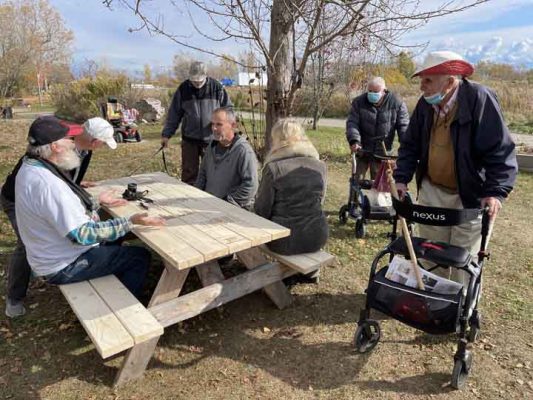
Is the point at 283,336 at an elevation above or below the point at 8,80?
below

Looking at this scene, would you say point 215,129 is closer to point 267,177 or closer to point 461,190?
point 267,177

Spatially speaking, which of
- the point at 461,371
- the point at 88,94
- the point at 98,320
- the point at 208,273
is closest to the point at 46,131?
the point at 98,320

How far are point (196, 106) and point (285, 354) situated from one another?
127 inches

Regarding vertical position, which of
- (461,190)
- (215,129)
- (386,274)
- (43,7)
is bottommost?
(386,274)

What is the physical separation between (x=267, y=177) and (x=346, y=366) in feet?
4.68

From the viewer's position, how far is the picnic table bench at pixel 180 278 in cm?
236

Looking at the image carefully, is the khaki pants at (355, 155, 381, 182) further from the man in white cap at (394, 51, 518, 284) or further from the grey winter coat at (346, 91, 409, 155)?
the man in white cap at (394, 51, 518, 284)

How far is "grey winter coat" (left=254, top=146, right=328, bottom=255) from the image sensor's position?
3178 mm

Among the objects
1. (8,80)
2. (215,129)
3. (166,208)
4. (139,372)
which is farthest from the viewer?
(8,80)

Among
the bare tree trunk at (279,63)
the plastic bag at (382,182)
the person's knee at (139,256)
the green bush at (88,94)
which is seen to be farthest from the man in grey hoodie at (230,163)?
the green bush at (88,94)

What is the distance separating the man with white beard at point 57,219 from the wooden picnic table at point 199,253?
1.00 feet

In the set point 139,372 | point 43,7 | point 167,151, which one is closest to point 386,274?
point 139,372

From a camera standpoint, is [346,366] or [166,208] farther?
[166,208]

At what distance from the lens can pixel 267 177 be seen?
3.20m
